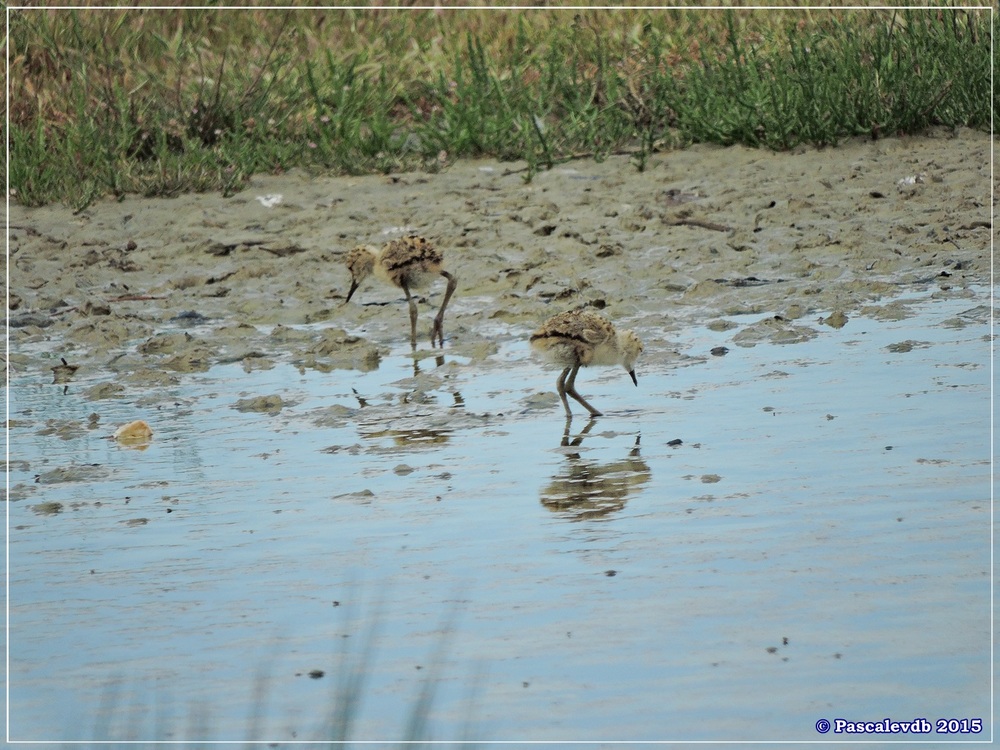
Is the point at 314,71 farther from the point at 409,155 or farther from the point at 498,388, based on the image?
the point at 498,388

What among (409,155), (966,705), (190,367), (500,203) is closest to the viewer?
(966,705)

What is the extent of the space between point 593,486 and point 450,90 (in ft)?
26.7

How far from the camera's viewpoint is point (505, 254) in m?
9.83

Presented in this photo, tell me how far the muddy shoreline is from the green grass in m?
0.23

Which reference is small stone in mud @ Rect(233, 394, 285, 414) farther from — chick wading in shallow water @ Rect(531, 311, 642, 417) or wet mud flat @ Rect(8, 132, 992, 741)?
chick wading in shallow water @ Rect(531, 311, 642, 417)

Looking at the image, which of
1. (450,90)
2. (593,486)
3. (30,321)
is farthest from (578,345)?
(450,90)

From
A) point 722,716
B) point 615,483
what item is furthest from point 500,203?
point 722,716

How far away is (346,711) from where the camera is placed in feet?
8.68

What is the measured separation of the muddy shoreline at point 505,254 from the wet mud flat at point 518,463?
0.03 metres

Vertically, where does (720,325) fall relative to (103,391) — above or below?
above

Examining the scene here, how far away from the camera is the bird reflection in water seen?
5.10m

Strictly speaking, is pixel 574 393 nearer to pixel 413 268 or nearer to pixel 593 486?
pixel 593 486

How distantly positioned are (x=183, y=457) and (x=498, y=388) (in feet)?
5.27

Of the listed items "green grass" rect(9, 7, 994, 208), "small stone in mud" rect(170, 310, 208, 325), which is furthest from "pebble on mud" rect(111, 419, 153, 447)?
"green grass" rect(9, 7, 994, 208)
